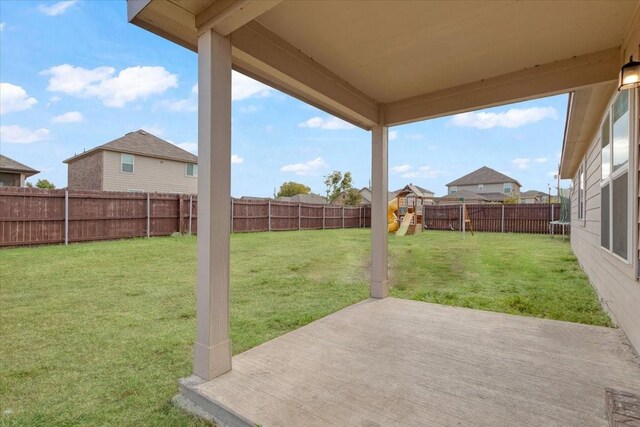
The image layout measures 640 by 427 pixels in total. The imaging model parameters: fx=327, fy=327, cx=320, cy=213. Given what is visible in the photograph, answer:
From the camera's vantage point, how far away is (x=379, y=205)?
13.4ft

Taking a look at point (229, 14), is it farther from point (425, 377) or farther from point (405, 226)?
point (405, 226)

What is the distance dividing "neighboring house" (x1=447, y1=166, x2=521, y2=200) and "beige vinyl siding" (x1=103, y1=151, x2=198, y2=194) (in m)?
27.3

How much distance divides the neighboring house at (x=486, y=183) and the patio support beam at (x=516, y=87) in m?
31.2

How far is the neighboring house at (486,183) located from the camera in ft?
104

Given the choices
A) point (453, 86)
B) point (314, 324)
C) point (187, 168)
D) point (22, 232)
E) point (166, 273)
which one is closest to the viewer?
point (314, 324)

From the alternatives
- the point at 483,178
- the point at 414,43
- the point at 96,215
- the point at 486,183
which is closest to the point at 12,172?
the point at 96,215

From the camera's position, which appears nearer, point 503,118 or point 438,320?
point 438,320

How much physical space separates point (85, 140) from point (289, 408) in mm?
21321

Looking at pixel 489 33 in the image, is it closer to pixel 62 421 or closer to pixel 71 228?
pixel 62 421

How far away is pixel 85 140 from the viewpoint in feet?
59.2

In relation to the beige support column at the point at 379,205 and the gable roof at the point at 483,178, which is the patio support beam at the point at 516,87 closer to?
the beige support column at the point at 379,205

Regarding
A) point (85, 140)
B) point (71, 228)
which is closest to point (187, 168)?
point (85, 140)

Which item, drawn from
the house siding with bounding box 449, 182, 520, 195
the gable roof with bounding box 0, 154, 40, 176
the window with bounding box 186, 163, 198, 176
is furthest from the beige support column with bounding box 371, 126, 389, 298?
the house siding with bounding box 449, 182, 520, 195

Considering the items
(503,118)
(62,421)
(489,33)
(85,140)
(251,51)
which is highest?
(503,118)
